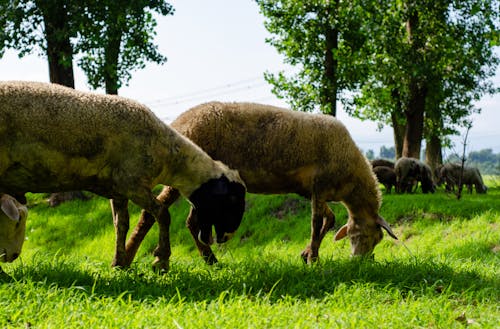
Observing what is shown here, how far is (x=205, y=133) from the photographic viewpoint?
839cm

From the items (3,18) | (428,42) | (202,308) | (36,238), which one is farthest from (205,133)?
(428,42)

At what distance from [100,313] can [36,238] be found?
45.1ft

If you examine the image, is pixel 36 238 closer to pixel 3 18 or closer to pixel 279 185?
pixel 3 18

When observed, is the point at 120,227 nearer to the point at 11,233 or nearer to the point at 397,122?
the point at 11,233

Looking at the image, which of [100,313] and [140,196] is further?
[140,196]

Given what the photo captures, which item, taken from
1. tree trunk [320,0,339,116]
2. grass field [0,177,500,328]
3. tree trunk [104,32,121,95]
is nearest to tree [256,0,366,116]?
tree trunk [320,0,339,116]

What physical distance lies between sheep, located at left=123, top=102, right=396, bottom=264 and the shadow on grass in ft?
3.97

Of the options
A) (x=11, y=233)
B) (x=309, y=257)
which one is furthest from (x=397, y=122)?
(x=11, y=233)

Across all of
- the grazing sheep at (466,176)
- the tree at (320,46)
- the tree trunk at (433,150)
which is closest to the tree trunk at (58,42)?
the tree at (320,46)

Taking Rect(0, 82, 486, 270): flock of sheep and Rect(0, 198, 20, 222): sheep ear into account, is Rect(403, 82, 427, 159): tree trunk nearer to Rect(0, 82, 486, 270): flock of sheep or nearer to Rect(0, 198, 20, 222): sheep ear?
Rect(0, 82, 486, 270): flock of sheep

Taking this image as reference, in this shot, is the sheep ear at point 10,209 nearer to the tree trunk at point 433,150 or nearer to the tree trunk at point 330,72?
the tree trunk at point 330,72

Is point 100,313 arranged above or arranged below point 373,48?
below

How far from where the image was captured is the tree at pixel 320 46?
73.9ft

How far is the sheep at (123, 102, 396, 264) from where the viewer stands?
8438mm
